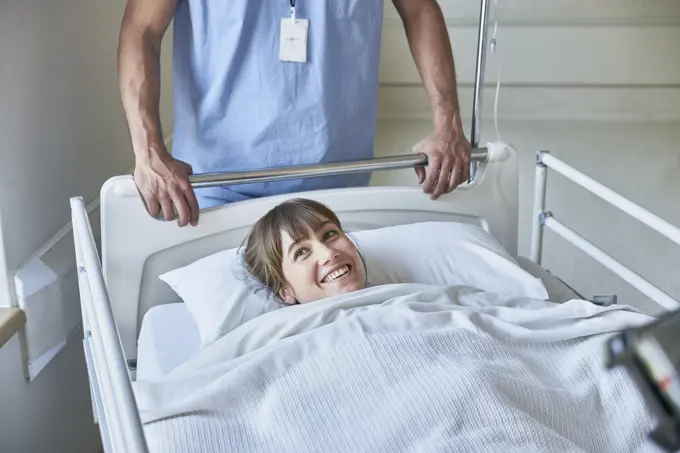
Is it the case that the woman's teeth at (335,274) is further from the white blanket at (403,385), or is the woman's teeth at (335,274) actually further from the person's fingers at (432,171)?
the person's fingers at (432,171)

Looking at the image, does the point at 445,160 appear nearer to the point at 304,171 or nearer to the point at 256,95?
the point at 304,171

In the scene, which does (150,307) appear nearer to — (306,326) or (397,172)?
(306,326)

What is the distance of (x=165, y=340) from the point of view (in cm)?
168

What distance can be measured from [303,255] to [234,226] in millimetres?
264

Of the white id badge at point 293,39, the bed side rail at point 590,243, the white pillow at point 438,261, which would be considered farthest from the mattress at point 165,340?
the bed side rail at point 590,243

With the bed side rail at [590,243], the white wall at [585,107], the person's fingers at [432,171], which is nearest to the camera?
the bed side rail at [590,243]

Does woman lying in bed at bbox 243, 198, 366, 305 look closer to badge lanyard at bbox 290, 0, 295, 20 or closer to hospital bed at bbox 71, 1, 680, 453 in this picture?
hospital bed at bbox 71, 1, 680, 453

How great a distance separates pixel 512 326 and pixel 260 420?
0.48m

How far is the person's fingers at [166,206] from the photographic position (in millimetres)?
1733

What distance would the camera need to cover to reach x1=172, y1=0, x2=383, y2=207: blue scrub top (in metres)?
1.84

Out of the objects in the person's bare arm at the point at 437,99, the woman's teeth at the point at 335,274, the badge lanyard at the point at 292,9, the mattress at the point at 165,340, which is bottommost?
the mattress at the point at 165,340

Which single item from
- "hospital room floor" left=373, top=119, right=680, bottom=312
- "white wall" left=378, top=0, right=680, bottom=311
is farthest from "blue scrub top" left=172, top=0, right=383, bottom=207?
"hospital room floor" left=373, top=119, right=680, bottom=312

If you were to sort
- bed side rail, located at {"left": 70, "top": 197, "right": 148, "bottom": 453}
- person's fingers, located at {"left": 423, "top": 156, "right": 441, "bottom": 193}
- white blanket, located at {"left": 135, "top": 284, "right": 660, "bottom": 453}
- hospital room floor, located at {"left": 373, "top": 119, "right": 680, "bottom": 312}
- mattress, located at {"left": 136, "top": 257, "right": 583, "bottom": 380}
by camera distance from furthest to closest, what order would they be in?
hospital room floor, located at {"left": 373, "top": 119, "right": 680, "bottom": 312}, person's fingers, located at {"left": 423, "top": 156, "right": 441, "bottom": 193}, mattress, located at {"left": 136, "top": 257, "right": 583, "bottom": 380}, white blanket, located at {"left": 135, "top": 284, "right": 660, "bottom": 453}, bed side rail, located at {"left": 70, "top": 197, "right": 148, "bottom": 453}

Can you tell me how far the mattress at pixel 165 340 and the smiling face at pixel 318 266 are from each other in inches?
8.0
